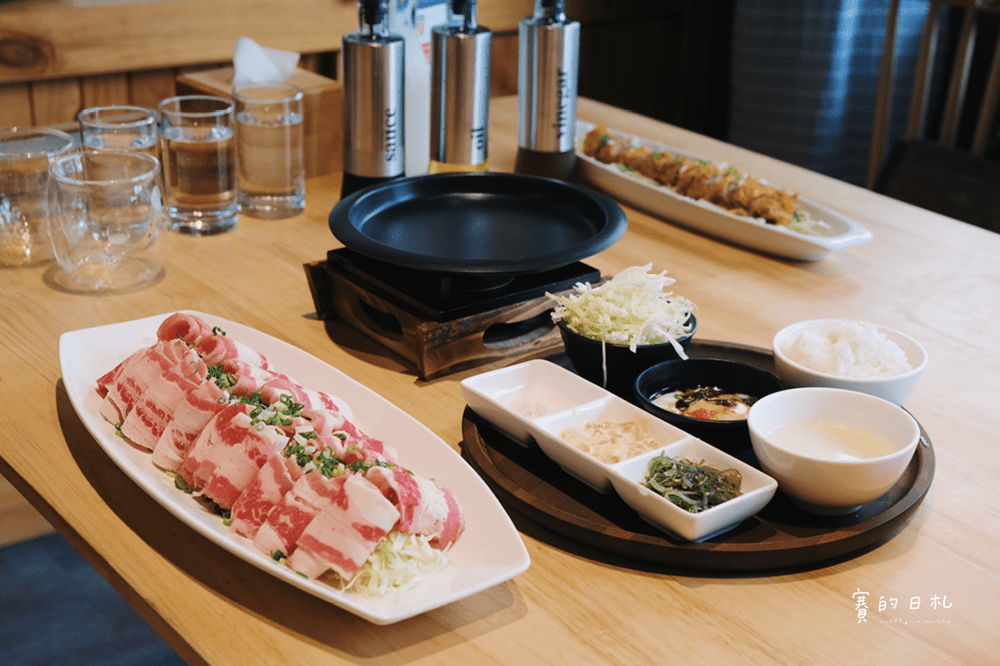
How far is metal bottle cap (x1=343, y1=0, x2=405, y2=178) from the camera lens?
164 cm

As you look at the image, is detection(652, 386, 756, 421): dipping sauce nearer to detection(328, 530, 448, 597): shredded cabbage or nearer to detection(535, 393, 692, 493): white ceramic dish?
detection(535, 393, 692, 493): white ceramic dish

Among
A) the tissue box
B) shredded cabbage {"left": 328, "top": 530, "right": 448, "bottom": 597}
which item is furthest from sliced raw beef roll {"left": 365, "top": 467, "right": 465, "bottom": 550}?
the tissue box

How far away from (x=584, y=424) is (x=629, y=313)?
7.6 inches

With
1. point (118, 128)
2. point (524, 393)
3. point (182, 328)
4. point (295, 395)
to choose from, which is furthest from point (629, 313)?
point (118, 128)

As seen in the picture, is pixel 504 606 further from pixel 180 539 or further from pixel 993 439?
pixel 993 439

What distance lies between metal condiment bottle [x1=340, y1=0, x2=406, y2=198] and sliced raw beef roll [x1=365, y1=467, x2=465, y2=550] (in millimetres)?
954

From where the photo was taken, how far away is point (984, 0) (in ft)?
8.86

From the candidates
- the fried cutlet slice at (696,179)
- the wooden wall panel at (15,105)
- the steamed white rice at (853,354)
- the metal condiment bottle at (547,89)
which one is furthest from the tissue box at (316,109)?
the steamed white rice at (853,354)

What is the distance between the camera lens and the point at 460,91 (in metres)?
1.77

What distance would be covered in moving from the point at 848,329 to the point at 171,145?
1172 millimetres

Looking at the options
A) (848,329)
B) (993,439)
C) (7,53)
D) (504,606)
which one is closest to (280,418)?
(504,606)

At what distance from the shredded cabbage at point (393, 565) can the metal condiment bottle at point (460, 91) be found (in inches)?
43.4

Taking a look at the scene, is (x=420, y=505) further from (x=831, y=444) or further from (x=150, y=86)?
(x=150, y=86)

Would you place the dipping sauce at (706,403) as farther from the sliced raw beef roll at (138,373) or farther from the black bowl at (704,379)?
the sliced raw beef roll at (138,373)
